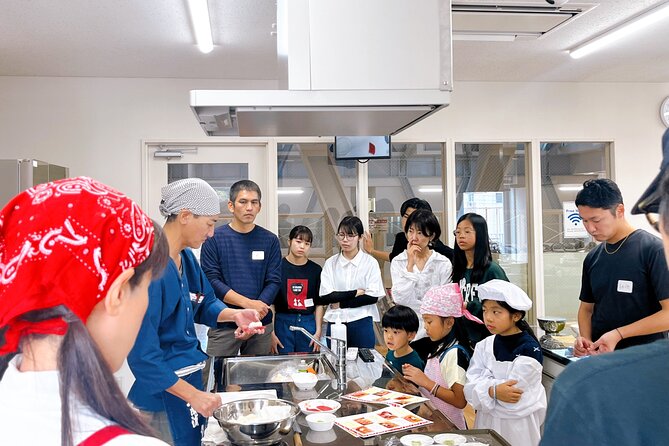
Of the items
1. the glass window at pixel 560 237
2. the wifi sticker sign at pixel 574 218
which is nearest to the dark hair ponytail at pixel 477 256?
the glass window at pixel 560 237

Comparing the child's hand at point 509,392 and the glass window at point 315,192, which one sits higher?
the glass window at point 315,192

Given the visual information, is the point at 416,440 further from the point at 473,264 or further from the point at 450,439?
the point at 473,264

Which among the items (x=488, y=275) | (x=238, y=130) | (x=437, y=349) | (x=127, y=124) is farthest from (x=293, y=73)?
(x=127, y=124)

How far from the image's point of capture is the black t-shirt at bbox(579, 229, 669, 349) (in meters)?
2.31

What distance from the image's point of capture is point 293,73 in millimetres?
1776

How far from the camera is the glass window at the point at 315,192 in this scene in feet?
15.4

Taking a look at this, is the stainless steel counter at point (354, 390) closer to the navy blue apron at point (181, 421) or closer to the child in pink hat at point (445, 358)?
the child in pink hat at point (445, 358)

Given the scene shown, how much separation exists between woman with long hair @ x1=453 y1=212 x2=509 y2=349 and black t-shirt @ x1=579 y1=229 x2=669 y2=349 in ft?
1.62

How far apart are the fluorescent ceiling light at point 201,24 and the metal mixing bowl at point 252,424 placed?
81.9 inches

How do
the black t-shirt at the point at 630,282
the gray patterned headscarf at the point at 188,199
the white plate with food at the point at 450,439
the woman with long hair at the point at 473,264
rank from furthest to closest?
the woman with long hair at the point at 473,264
the black t-shirt at the point at 630,282
the gray patterned headscarf at the point at 188,199
the white plate with food at the point at 450,439

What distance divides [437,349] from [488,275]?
1.88 ft

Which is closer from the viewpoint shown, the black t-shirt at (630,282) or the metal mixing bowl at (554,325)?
the black t-shirt at (630,282)

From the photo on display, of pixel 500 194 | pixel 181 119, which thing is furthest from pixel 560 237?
pixel 181 119

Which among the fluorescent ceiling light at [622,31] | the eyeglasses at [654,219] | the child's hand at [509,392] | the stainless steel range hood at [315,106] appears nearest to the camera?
the eyeglasses at [654,219]
